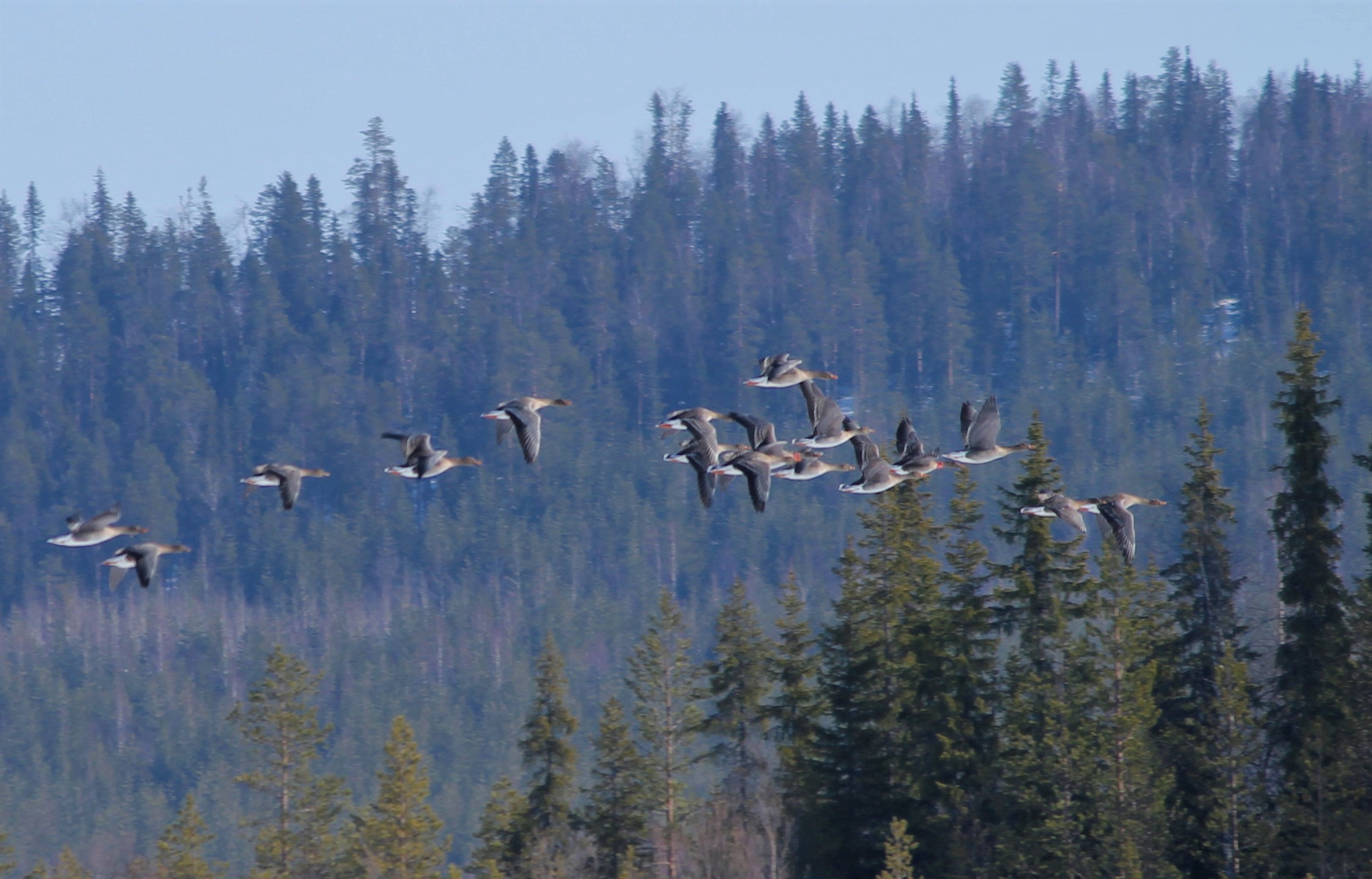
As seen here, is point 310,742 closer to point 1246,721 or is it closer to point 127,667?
point 1246,721

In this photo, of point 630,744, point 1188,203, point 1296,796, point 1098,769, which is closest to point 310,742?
point 630,744

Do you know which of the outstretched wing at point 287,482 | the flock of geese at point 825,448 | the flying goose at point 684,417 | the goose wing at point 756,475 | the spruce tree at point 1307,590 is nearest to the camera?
the goose wing at point 756,475

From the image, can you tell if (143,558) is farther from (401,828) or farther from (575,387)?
(575,387)

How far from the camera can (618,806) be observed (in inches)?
1538

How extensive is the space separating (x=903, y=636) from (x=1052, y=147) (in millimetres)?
141636

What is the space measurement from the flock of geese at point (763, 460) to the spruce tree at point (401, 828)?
11.5m

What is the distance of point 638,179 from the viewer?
168m

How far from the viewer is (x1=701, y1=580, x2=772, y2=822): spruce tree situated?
40.4m

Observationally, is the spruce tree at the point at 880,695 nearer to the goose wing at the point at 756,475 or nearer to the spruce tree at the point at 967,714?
the spruce tree at the point at 967,714

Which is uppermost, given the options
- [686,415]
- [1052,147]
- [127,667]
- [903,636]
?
[1052,147]

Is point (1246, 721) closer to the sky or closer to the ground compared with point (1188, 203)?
closer to the ground

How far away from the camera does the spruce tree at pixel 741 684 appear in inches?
1590

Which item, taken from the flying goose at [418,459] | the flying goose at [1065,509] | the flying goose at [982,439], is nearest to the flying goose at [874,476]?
the flying goose at [982,439]

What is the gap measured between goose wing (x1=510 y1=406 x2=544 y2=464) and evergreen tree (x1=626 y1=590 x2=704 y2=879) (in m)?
17.2
